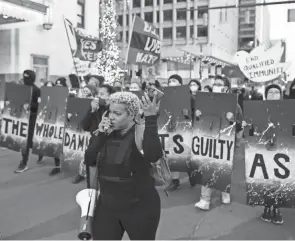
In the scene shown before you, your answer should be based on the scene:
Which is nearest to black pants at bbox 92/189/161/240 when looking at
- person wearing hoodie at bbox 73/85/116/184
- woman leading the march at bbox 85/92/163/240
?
woman leading the march at bbox 85/92/163/240

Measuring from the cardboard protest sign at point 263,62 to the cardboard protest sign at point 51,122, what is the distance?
426 cm

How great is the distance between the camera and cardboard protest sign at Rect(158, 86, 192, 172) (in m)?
5.19

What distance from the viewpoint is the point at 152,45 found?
310 inches

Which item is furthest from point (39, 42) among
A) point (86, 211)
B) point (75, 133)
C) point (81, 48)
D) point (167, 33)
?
point (167, 33)

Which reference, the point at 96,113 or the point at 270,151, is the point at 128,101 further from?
the point at 96,113

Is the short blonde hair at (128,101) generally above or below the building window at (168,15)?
below

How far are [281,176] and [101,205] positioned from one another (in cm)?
245

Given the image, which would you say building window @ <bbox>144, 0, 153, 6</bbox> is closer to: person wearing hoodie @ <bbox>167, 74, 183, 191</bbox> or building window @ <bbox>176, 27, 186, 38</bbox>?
building window @ <bbox>176, 27, 186, 38</bbox>

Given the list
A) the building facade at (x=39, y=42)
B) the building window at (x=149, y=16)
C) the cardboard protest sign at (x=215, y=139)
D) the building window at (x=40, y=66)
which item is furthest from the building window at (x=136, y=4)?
the cardboard protest sign at (x=215, y=139)

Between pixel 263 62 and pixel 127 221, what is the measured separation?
647 cm

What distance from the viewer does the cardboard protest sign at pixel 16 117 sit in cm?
648

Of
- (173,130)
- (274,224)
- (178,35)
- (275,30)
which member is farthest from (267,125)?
(178,35)

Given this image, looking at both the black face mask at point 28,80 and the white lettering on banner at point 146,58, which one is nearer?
the black face mask at point 28,80

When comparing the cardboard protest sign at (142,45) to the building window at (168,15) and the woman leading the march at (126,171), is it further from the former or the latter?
the building window at (168,15)
